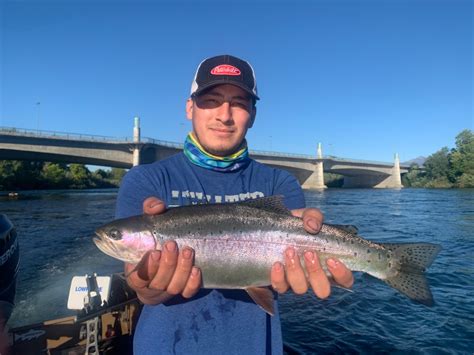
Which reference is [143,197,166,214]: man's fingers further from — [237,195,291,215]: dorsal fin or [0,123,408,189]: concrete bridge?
[0,123,408,189]: concrete bridge

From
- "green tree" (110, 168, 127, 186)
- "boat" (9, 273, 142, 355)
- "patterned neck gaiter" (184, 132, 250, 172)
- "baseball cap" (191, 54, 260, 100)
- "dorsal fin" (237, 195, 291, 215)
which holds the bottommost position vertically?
"boat" (9, 273, 142, 355)

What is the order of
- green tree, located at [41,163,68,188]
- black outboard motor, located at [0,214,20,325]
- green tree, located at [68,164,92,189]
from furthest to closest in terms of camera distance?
green tree, located at [68,164,92,189] < green tree, located at [41,163,68,188] < black outboard motor, located at [0,214,20,325]

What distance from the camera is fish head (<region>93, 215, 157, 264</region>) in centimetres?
307

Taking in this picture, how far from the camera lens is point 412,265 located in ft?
11.8

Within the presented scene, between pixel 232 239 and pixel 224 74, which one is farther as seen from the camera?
pixel 224 74

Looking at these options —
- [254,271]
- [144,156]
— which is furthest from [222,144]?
[144,156]

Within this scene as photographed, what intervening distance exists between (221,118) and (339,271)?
1.76 meters

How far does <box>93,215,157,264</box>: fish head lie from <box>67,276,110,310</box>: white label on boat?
2.70 metres

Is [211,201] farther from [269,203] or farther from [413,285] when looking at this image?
[413,285]

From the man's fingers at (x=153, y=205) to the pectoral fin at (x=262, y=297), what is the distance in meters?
1.01

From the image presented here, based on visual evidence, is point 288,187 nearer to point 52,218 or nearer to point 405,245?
point 405,245

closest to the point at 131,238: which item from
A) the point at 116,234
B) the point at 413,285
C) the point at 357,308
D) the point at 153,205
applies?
the point at 116,234

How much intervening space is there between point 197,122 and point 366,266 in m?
2.21

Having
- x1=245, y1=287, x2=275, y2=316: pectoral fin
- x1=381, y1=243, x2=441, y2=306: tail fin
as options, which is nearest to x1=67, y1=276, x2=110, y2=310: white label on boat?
x1=245, y1=287, x2=275, y2=316: pectoral fin
